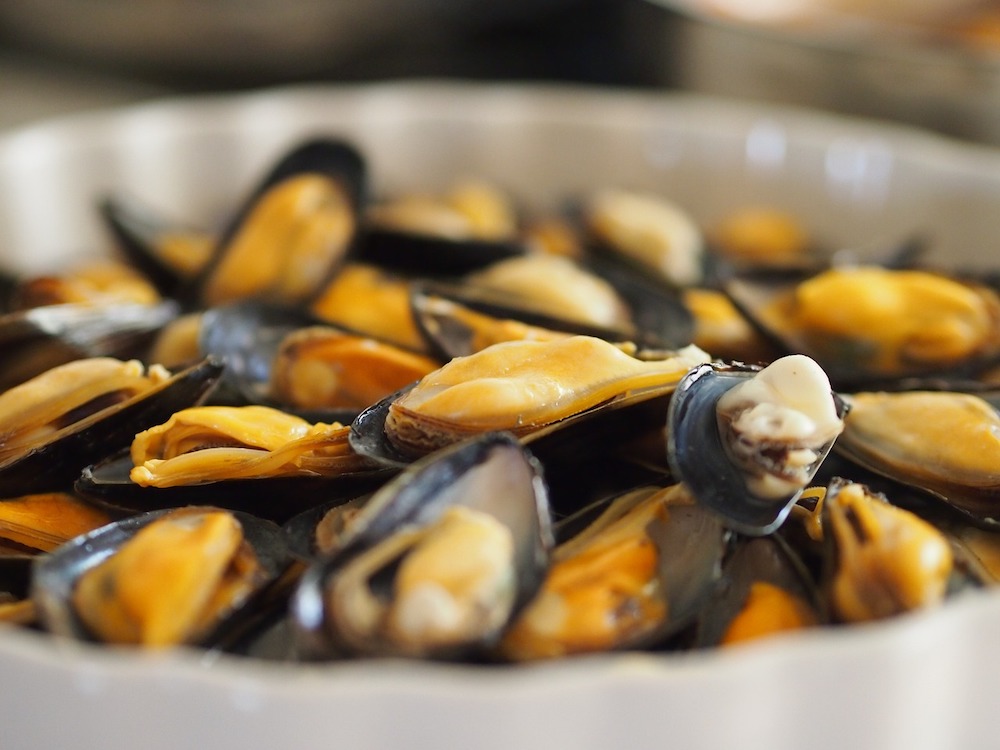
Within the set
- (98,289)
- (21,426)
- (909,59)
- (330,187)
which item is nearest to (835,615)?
(21,426)

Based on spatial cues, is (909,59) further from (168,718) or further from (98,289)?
(168,718)

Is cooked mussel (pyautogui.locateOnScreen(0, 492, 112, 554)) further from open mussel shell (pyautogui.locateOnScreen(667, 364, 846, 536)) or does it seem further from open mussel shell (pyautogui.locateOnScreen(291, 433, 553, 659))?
open mussel shell (pyautogui.locateOnScreen(667, 364, 846, 536))

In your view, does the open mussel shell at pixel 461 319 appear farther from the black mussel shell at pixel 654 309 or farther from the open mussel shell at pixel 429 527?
the open mussel shell at pixel 429 527

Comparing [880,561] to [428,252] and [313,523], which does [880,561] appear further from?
[428,252]

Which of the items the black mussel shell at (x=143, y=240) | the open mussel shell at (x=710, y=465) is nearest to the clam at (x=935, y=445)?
the open mussel shell at (x=710, y=465)

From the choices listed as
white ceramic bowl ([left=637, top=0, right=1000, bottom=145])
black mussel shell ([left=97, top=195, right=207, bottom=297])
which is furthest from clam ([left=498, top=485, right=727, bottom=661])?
white ceramic bowl ([left=637, top=0, right=1000, bottom=145])
